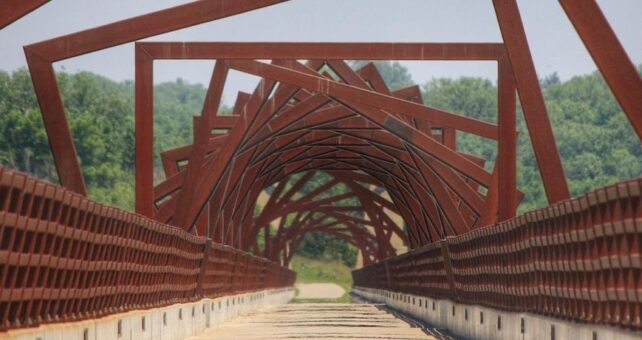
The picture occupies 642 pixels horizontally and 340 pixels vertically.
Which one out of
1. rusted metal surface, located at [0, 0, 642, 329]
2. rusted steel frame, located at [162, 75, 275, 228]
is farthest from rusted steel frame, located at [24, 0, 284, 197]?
rusted steel frame, located at [162, 75, 275, 228]

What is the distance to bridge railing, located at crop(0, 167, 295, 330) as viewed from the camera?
1221cm

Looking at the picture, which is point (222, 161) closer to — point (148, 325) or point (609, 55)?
point (148, 325)

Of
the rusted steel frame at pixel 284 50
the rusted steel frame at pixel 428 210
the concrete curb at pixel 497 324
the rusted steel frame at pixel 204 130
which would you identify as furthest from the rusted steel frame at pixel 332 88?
the rusted steel frame at pixel 428 210

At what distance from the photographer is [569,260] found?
16.0 meters

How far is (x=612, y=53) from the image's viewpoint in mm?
16766

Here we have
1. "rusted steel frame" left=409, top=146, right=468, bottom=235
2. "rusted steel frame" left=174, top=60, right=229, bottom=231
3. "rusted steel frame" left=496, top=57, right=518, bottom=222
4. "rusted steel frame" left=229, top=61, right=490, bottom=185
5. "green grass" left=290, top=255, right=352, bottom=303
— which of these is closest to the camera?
"rusted steel frame" left=496, top=57, right=518, bottom=222

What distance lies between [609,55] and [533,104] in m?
3.57

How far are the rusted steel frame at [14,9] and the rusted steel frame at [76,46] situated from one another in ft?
24.3

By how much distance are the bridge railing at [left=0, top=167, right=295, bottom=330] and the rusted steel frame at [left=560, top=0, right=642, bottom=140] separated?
575 cm

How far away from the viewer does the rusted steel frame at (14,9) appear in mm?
14141

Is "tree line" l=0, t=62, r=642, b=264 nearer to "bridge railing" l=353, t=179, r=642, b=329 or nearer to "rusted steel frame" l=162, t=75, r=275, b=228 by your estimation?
"rusted steel frame" l=162, t=75, r=275, b=228

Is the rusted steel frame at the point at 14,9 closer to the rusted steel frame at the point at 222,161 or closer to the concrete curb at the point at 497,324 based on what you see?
the concrete curb at the point at 497,324

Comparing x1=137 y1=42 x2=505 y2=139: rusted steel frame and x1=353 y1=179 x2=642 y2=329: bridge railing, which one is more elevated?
x1=137 y1=42 x2=505 y2=139: rusted steel frame

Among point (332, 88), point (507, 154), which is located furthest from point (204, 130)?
point (507, 154)
